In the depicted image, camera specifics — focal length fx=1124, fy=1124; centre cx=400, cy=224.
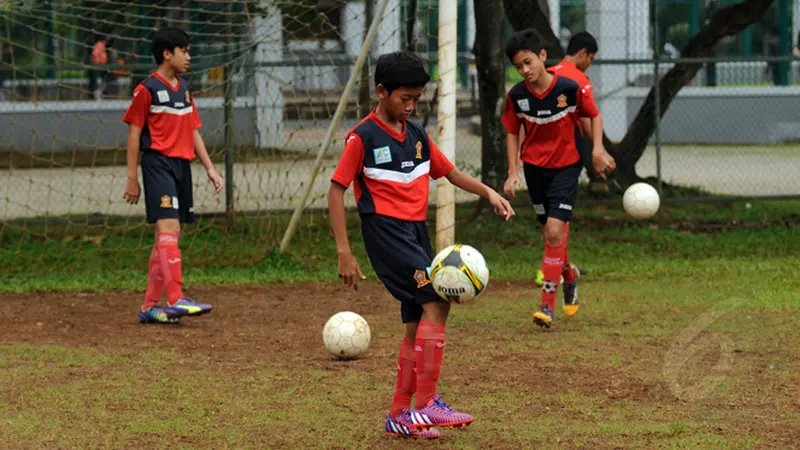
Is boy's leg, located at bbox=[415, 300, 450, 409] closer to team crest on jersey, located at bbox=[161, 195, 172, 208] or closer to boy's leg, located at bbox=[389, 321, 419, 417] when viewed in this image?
boy's leg, located at bbox=[389, 321, 419, 417]

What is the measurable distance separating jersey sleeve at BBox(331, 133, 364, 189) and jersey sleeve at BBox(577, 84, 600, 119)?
3191mm

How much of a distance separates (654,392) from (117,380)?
296 centimetres

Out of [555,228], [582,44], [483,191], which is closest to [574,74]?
[582,44]

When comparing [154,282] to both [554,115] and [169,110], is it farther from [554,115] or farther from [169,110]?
[554,115]

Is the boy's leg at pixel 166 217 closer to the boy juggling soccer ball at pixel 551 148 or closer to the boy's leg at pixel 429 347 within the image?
the boy juggling soccer ball at pixel 551 148

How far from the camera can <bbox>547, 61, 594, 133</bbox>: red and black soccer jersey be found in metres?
8.02

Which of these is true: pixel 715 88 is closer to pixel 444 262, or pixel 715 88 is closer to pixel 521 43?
pixel 521 43

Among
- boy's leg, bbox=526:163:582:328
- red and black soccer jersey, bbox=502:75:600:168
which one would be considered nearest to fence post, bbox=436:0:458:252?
red and black soccer jersey, bbox=502:75:600:168

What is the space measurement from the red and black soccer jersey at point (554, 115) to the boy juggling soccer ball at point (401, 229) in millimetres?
2797

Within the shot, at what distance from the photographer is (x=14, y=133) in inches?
613

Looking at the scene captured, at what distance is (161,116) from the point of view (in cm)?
812

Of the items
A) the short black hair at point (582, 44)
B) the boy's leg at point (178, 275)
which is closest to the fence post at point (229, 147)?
the boy's leg at point (178, 275)

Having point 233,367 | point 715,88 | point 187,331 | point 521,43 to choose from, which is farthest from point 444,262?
point 715,88

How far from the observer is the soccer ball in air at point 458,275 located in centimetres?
493
